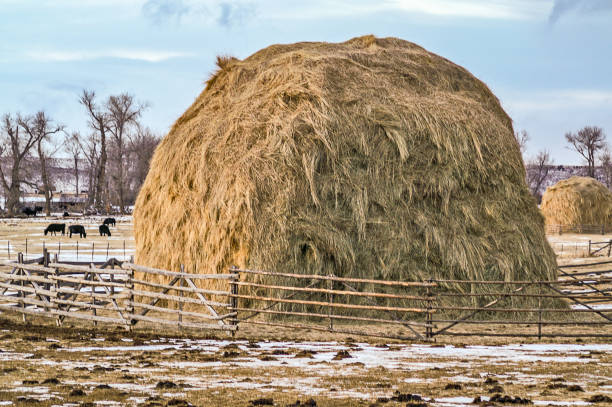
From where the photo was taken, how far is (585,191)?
50.8 metres

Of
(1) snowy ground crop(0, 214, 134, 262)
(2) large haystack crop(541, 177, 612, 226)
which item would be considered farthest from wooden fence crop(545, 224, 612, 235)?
(1) snowy ground crop(0, 214, 134, 262)

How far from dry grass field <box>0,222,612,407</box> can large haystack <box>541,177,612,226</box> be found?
39.8 meters

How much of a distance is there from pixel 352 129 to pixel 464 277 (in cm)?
440

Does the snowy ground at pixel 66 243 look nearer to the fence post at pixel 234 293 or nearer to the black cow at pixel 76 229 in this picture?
the black cow at pixel 76 229

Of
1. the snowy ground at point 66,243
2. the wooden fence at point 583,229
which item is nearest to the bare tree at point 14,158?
the snowy ground at point 66,243

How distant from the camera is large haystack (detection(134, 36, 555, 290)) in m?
15.5

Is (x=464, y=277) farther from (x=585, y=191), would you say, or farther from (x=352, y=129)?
(x=585, y=191)

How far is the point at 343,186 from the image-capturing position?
52.7 ft

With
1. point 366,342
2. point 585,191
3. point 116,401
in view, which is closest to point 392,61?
point 366,342

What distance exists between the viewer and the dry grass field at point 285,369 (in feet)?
26.8

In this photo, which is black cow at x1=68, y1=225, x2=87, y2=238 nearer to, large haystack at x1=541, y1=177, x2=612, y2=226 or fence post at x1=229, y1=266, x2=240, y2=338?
fence post at x1=229, y1=266, x2=240, y2=338

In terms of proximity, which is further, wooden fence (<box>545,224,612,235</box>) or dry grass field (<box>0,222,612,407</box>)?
wooden fence (<box>545,224,612,235</box>)

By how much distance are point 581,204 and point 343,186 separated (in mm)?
39468

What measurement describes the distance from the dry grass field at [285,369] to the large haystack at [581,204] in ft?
130
